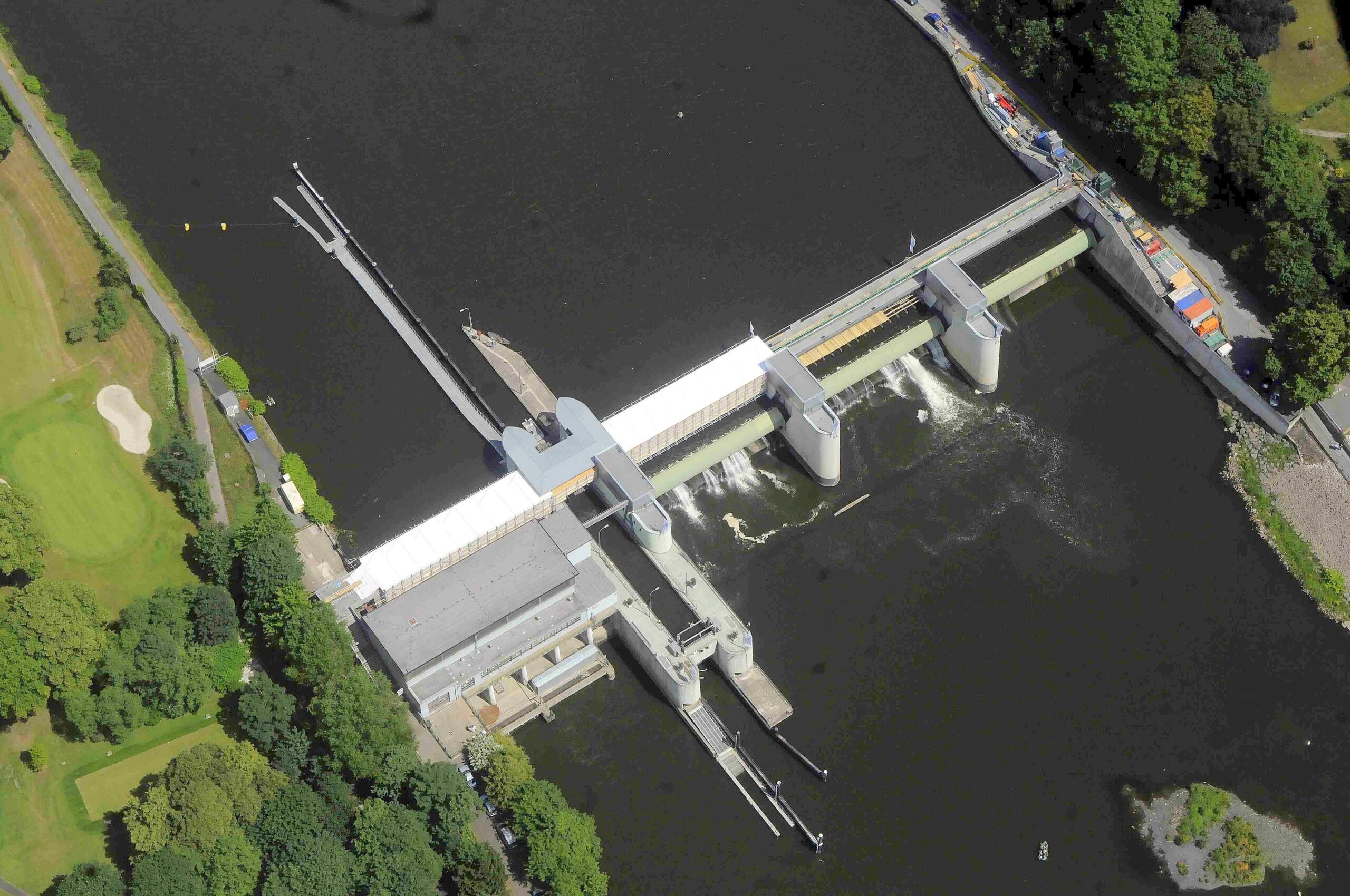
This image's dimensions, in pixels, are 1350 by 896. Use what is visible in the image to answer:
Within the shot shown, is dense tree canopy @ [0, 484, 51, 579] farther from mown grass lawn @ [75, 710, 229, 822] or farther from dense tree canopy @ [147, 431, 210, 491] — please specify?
mown grass lawn @ [75, 710, 229, 822]

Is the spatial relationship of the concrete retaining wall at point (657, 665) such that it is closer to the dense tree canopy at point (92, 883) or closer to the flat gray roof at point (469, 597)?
the flat gray roof at point (469, 597)

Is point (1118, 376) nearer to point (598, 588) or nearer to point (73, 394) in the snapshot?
point (598, 588)

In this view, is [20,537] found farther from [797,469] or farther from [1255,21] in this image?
[1255,21]

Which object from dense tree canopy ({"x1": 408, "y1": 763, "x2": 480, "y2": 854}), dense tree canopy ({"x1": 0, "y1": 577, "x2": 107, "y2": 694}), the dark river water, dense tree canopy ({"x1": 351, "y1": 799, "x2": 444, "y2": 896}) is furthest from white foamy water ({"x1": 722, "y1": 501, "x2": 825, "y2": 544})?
dense tree canopy ({"x1": 0, "y1": 577, "x2": 107, "y2": 694})

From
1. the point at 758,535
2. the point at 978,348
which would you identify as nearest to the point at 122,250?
the point at 758,535

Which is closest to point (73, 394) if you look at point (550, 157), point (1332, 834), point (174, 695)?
point (174, 695)

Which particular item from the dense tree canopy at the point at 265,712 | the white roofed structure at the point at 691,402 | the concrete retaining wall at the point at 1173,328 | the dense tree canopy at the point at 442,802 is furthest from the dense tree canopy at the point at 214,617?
the concrete retaining wall at the point at 1173,328
